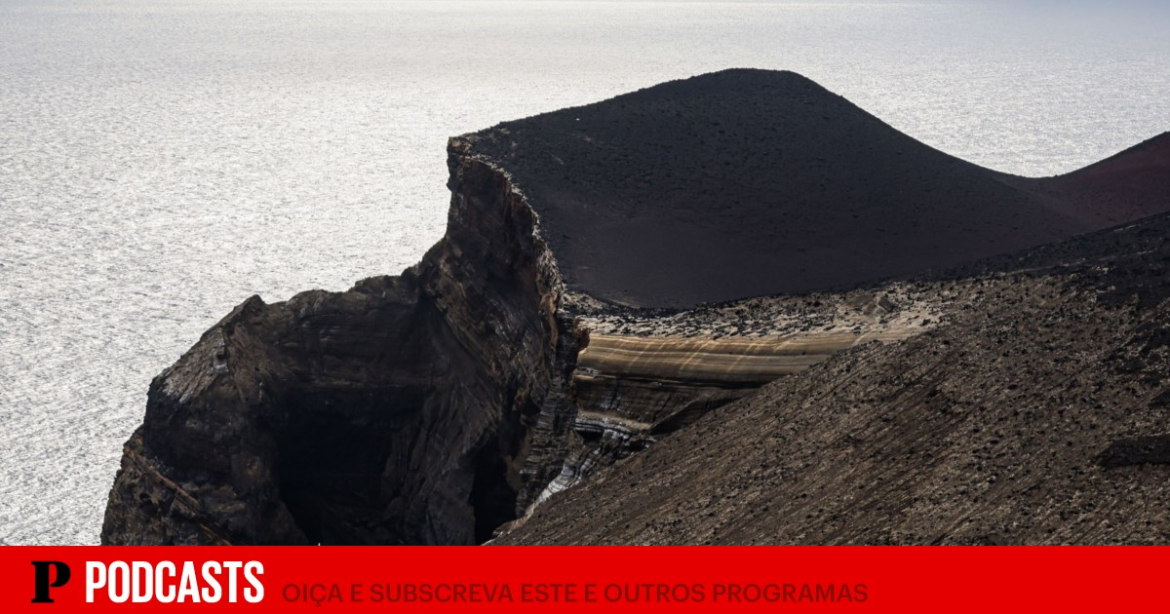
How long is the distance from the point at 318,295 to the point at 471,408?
5.73 meters

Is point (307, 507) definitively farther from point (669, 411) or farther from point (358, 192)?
point (358, 192)

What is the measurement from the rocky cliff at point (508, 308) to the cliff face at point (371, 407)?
0.19ft

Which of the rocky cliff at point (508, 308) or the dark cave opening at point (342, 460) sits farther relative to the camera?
the dark cave opening at point (342, 460)

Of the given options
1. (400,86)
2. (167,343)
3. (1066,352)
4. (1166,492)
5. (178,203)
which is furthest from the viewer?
(400,86)

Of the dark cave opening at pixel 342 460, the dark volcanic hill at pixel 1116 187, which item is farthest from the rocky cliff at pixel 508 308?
the dark volcanic hill at pixel 1116 187

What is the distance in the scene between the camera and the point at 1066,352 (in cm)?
2259

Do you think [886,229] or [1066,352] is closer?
[1066,352]

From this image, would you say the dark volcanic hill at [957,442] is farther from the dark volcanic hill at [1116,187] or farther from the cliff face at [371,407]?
the dark volcanic hill at [1116,187]

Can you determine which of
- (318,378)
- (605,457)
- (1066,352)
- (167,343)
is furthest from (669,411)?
(167,343)

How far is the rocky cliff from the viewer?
114 ft

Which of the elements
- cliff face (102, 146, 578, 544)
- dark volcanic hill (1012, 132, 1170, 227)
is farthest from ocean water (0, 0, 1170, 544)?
dark volcanic hill (1012, 132, 1170, 227)

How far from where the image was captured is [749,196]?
134ft

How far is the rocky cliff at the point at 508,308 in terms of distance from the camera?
34.7 m

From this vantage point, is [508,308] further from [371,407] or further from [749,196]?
[749,196]
